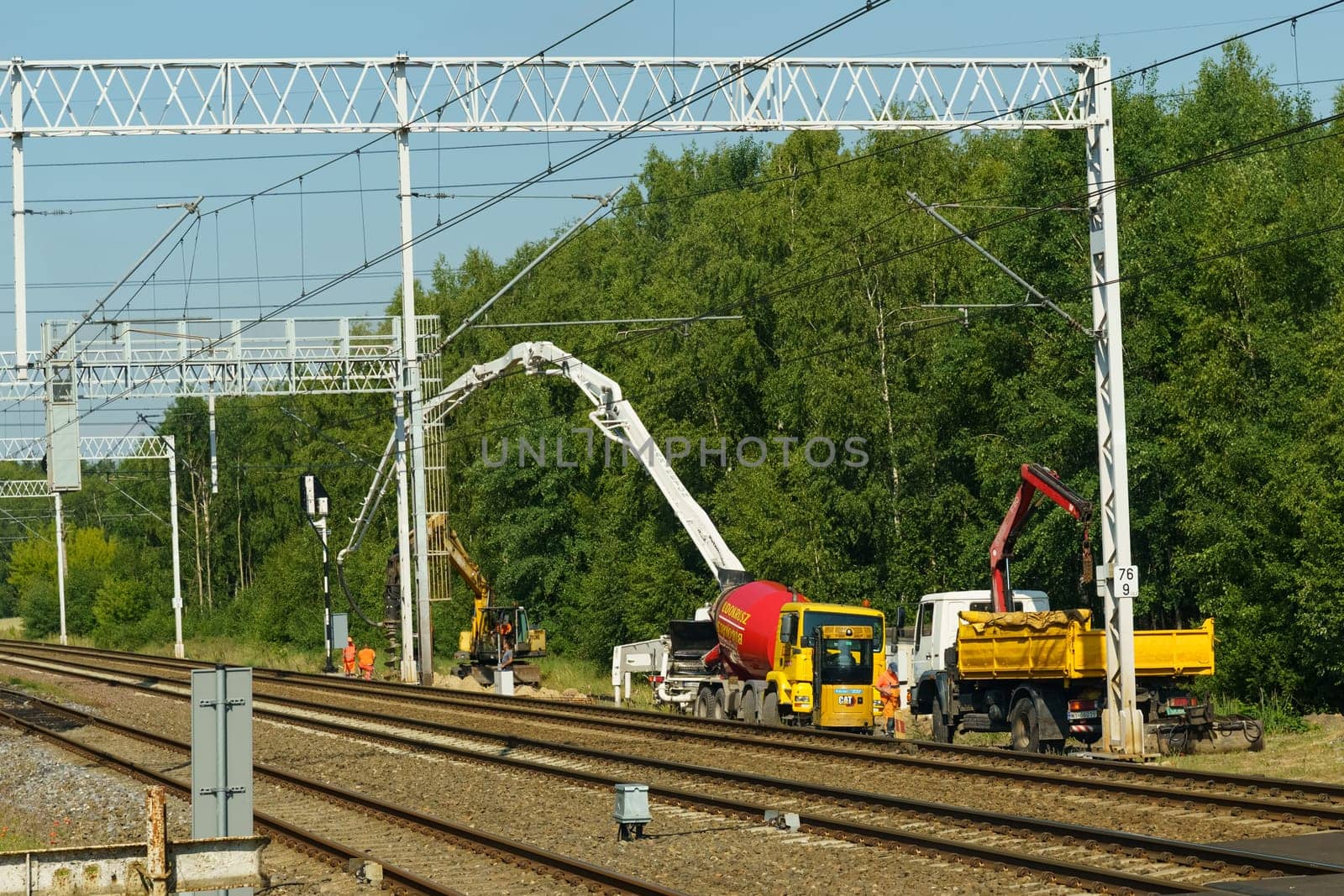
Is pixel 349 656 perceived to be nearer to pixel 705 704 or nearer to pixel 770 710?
pixel 705 704

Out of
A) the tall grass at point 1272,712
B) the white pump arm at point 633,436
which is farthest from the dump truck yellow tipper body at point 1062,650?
the white pump arm at point 633,436

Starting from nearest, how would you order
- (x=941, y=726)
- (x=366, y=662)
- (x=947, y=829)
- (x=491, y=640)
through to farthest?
(x=947, y=829)
(x=941, y=726)
(x=491, y=640)
(x=366, y=662)

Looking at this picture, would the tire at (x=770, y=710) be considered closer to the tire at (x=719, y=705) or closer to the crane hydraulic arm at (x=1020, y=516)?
the tire at (x=719, y=705)

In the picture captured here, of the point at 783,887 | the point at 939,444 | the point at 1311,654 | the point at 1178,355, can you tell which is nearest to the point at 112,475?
the point at 939,444

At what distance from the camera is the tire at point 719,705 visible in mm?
34250

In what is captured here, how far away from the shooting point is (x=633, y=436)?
41.4 meters

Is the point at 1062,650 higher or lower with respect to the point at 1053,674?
higher

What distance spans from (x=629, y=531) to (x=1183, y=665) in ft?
117

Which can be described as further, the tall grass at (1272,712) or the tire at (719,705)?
the tire at (719,705)

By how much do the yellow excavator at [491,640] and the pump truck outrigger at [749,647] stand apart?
24.6ft

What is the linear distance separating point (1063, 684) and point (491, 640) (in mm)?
25534

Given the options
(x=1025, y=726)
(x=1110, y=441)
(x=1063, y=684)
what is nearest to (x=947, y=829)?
(x=1063, y=684)

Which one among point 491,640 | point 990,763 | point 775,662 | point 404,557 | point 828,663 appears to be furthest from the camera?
point 491,640

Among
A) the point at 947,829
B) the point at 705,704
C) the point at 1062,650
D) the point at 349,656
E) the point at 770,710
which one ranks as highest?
the point at 1062,650
